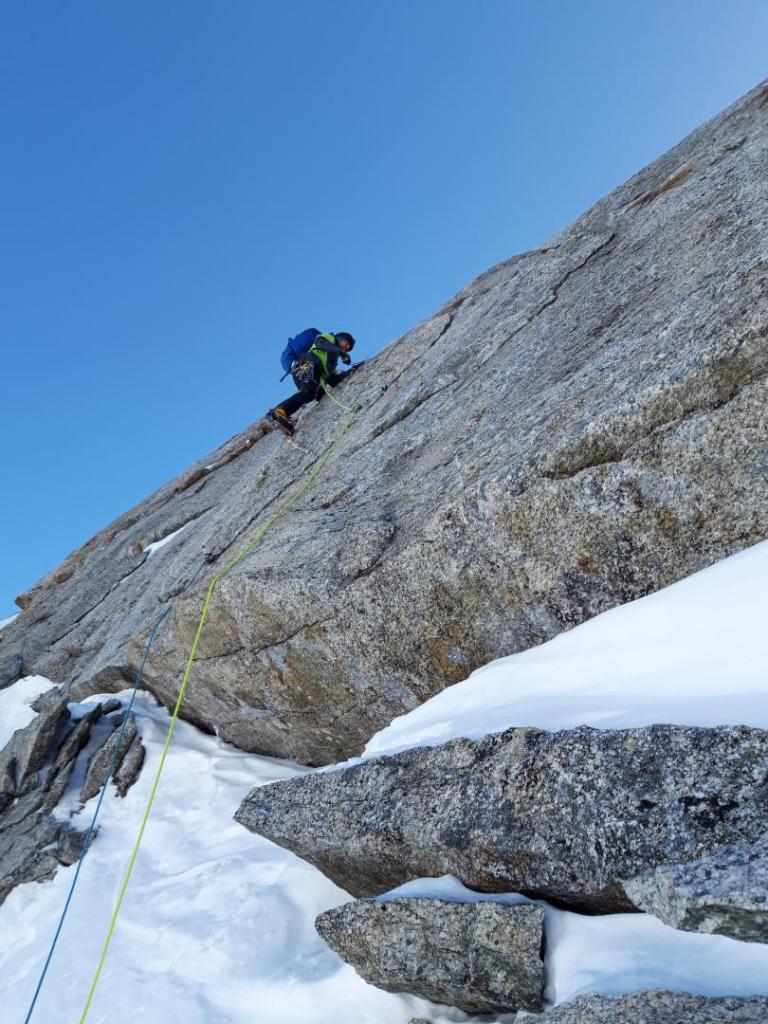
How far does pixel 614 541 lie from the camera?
4949 mm

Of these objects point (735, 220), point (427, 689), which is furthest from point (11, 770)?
point (735, 220)

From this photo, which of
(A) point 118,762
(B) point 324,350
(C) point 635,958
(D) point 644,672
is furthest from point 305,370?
(C) point 635,958

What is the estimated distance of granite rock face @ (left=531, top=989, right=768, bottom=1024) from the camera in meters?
2.41

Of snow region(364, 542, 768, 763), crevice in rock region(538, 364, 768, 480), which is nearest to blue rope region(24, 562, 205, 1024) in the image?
snow region(364, 542, 768, 763)

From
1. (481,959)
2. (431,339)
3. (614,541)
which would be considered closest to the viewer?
(481,959)

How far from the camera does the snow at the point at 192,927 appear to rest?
495cm

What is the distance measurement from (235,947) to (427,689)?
2688 mm

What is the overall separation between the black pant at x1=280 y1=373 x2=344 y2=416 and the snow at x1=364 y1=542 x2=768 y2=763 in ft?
28.6

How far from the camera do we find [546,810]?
362cm

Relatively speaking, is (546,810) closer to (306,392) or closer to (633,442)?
(633,442)

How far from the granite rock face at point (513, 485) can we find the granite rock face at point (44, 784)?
99 centimetres

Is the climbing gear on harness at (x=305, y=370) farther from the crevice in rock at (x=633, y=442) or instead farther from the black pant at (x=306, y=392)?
the crevice in rock at (x=633, y=442)

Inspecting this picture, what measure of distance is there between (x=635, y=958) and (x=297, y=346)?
11.7 meters

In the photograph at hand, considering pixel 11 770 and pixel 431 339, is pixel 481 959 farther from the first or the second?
pixel 431 339
